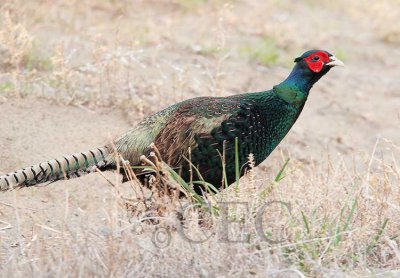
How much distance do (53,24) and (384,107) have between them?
10.4 feet

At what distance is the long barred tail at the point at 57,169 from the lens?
4.39 meters

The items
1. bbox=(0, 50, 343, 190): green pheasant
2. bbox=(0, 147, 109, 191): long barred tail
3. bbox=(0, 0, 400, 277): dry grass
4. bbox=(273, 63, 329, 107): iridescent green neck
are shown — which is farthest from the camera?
bbox=(273, 63, 329, 107): iridescent green neck

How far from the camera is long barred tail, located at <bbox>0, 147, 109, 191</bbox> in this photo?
14.4ft

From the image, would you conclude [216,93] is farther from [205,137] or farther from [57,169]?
[57,169]

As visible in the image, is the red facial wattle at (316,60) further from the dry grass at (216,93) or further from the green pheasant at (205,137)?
the dry grass at (216,93)

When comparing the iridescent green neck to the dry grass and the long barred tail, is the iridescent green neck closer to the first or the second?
the dry grass

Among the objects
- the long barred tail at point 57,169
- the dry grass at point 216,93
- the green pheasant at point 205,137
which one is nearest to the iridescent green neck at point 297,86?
the green pheasant at point 205,137

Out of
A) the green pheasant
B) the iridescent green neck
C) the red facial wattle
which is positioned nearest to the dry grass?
the green pheasant

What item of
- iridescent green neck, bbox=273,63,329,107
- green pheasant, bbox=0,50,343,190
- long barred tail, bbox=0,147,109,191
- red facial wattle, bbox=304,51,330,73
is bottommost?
long barred tail, bbox=0,147,109,191

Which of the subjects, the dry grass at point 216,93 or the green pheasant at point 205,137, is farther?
the green pheasant at point 205,137

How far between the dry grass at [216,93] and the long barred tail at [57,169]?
192 millimetres

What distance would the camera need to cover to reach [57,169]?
452 cm

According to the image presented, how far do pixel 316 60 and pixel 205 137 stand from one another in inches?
33.2

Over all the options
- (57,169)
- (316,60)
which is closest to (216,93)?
(316,60)
